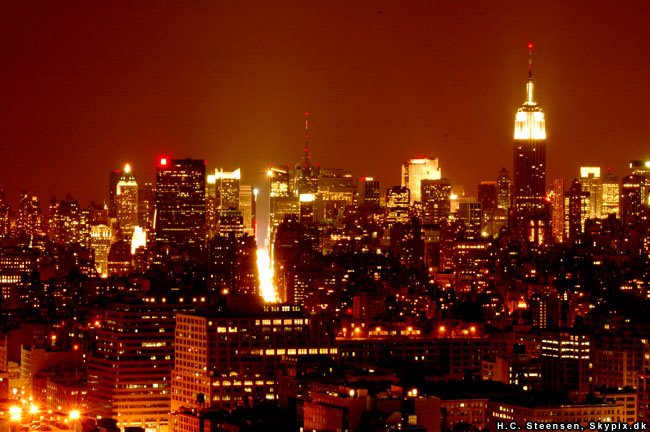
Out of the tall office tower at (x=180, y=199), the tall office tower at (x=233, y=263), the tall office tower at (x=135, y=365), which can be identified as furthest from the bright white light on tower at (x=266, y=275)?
the tall office tower at (x=135, y=365)

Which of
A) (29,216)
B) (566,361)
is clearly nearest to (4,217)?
(29,216)

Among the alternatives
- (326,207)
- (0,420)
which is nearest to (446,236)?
(326,207)

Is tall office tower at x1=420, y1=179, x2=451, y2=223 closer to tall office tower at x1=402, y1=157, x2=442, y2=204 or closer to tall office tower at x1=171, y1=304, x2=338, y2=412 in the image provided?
tall office tower at x1=402, y1=157, x2=442, y2=204

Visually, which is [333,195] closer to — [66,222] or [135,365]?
[66,222]

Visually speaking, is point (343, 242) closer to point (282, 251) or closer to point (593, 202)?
point (282, 251)

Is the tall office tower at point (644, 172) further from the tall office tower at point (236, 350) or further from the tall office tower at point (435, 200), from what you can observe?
the tall office tower at point (236, 350)
